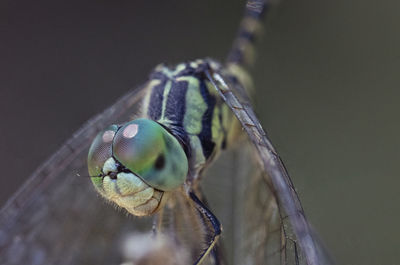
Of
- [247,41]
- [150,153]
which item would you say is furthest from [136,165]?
[247,41]

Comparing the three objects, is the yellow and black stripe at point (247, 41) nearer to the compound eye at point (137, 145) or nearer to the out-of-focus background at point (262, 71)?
the out-of-focus background at point (262, 71)

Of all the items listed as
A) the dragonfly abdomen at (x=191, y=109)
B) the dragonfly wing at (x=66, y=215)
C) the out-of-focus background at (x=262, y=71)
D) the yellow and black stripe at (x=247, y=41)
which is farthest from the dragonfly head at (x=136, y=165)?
the out-of-focus background at (x=262, y=71)

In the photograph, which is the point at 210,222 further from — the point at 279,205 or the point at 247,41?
the point at 247,41

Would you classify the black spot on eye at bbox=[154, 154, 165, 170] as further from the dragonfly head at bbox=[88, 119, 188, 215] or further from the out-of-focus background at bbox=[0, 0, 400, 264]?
the out-of-focus background at bbox=[0, 0, 400, 264]

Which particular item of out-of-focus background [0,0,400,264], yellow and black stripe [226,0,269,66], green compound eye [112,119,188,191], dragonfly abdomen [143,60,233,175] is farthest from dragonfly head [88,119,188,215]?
out-of-focus background [0,0,400,264]

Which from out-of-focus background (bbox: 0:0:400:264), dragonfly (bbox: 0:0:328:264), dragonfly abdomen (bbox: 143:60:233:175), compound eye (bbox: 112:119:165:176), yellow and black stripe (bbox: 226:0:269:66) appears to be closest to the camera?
compound eye (bbox: 112:119:165:176)

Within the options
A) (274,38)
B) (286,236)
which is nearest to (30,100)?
(274,38)
